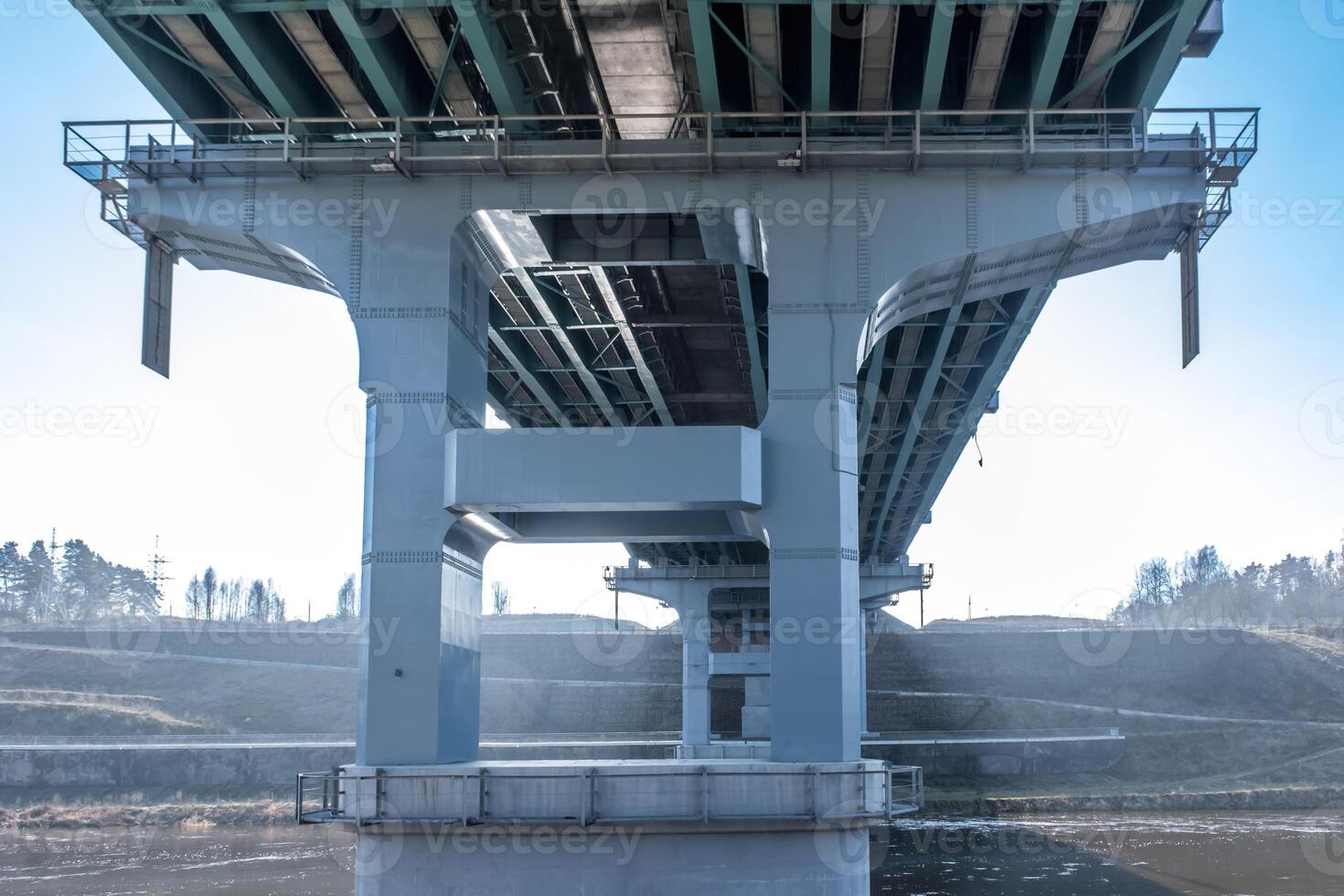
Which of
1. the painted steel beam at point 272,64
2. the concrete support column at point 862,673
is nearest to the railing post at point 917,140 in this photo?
the painted steel beam at point 272,64

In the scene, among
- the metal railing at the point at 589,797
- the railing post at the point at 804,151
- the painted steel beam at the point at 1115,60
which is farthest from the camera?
the railing post at the point at 804,151

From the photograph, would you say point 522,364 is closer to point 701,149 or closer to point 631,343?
point 631,343

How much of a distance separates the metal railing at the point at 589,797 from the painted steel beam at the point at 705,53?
10.0 metres

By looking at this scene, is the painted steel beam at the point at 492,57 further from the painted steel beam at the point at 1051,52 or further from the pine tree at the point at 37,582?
the pine tree at the point at 37,582

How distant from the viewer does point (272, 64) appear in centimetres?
2078

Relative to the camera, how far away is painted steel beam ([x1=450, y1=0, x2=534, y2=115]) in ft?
62.3

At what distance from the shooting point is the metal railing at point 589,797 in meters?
19.3

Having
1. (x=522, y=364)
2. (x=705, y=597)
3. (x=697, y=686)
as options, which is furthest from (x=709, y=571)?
(x=522, y=364)

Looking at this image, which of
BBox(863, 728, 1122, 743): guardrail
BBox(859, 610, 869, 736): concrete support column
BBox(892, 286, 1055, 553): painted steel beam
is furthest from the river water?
BBox(863, 728, 1122, 743): guardrail

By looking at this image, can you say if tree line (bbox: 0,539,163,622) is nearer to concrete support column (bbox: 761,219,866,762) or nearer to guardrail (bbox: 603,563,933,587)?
guardrail (bbox: 603,563,933,587)

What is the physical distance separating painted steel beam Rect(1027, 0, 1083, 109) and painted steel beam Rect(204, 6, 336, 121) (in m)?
11.4

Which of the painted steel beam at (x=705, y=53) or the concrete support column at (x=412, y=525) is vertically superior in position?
the painted steel beam at (x=705, y=53)

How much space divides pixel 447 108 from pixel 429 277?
122 inches

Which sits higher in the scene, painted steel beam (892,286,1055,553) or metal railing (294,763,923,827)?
painted steel beam (892,286,1055,553)
